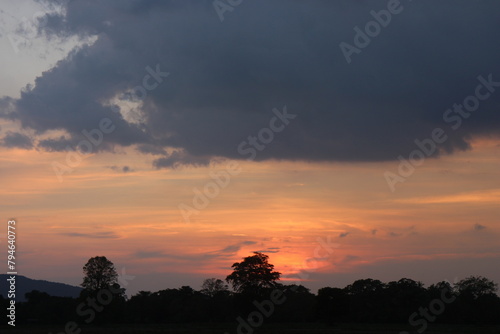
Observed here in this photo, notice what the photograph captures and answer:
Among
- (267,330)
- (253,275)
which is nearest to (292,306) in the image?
(253,275)

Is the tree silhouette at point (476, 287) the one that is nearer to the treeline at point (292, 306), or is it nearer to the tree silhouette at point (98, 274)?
the treeline at point (292, 306)

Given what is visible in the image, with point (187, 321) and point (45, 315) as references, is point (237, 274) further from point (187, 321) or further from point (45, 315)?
point (45, 315)

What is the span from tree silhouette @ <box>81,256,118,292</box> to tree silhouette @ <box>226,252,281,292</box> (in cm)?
2695

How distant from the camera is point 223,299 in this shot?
473 ft

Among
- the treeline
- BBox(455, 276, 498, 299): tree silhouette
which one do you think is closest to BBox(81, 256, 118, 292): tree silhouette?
the treeline

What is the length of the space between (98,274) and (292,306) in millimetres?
42790

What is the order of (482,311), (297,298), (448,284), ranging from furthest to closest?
(448,284) < (297,298) < (482,311)

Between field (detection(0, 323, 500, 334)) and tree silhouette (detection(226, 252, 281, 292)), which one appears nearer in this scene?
field (detection(0, 323, 500, 334))

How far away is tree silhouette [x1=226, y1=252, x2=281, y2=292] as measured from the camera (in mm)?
116500

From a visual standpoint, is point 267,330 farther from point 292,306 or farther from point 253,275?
point 292,306

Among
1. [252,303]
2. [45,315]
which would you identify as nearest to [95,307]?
[45,315]

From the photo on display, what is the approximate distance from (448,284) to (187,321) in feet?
246

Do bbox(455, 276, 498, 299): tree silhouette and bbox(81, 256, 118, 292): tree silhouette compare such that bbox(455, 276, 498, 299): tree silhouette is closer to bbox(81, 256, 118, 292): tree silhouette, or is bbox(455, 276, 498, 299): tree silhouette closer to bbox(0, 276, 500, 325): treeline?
bbox(0, 276, 500, 325): treeline

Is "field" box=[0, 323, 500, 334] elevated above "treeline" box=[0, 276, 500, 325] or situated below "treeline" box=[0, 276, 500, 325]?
below
